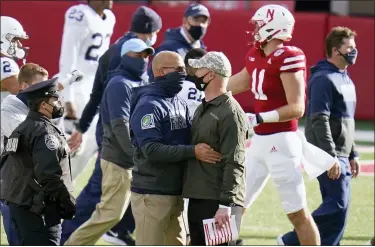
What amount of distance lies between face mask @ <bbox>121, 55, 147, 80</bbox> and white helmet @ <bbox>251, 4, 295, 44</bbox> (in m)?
1.00

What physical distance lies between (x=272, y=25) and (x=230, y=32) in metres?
9.08

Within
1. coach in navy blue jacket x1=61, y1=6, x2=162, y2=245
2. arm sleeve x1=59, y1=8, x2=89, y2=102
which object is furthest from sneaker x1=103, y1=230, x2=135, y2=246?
arm sleeve x1=59, y1=8, x2=89, y2=102

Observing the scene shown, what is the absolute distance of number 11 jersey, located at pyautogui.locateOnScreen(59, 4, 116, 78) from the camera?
1152cm

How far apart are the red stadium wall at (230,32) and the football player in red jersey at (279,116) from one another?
8771 mm

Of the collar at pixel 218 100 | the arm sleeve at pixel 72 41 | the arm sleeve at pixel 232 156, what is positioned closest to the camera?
the arm sleeve at pixel 232 156

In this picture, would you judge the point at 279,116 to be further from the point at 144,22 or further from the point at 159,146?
the point at 144,22

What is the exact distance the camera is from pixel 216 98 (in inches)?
285

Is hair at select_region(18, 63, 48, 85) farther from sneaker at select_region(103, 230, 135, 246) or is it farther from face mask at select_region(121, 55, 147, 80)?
sneaker at select_region(103, 230, 135, 246)

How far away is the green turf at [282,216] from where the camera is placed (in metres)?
9.98

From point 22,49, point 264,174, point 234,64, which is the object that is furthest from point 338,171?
point 234,64

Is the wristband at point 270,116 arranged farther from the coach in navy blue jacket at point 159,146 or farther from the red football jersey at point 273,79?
the coach in navy blue jacket at point 159,146

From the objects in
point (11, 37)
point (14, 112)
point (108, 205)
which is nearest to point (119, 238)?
point (108, 205)

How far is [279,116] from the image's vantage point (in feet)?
26.5

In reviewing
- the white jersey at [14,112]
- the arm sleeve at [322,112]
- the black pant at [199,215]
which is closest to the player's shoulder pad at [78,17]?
the arm sleeve at [322,112]
